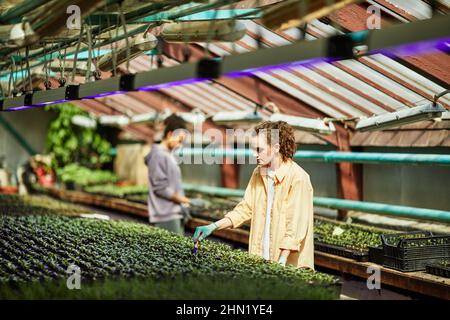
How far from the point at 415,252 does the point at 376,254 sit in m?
0.50

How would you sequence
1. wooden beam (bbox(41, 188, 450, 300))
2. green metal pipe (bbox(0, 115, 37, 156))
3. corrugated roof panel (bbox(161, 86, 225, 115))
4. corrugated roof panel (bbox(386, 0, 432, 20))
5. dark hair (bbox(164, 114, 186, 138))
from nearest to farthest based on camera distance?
corrugated roof panel (bbox(386, 0, 432, 20)), wooden beam (bbox(41, 188, 450, 300)), dark hair (bbox(164, 114, 186, 138)), corrugated roof panel (bbox(161, 86, 225, 115)), green metal pipe (bbox(0, 115, 37, 156))

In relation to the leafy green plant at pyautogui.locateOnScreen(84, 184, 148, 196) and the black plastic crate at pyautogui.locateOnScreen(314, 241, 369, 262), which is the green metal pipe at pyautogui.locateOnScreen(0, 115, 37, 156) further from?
the black plastic crate at pyautogui.locateOnScreen(314, 241, 369, 262)

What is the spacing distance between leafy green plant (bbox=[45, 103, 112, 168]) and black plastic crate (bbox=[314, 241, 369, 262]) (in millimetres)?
9463

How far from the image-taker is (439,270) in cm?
543

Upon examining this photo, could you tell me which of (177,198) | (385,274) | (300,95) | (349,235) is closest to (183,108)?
(300,95)

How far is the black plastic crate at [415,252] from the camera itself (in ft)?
18.5

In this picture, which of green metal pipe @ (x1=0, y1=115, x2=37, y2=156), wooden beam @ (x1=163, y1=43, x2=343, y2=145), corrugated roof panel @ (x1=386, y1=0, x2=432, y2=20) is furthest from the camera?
green metal pipe @ (x1=0, y1=115, x2=37, y2=156)

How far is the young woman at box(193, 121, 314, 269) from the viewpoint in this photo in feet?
14.6

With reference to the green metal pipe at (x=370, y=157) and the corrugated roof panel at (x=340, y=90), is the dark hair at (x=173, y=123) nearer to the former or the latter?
the corrugated roof panel at (x=340, y=90)

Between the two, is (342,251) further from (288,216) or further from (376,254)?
(288,216)

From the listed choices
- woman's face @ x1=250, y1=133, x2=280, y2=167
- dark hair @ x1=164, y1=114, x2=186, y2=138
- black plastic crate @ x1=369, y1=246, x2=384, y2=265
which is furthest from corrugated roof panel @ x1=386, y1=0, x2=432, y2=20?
dark hair @ x1=164, y1=114, x2=186, y2=138

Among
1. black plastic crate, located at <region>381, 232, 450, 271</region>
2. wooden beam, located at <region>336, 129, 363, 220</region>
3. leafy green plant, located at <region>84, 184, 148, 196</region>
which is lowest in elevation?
black plastic crate, located at <region>381, 232, 450, 271</region>

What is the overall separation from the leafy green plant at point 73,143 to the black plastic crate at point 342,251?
9463mm
